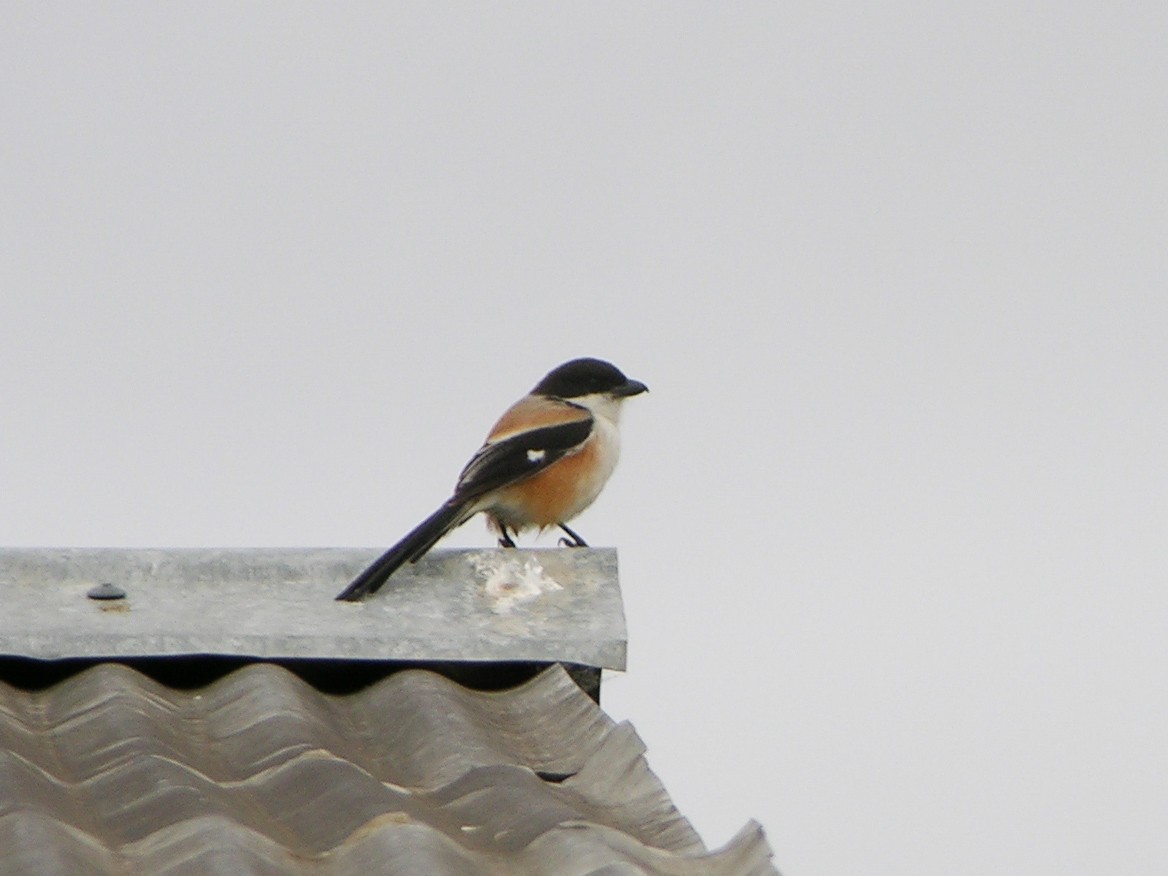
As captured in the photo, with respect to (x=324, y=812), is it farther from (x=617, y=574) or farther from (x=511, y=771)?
(x=617, y=574)

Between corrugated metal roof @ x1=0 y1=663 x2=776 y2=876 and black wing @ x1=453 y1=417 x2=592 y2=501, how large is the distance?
2.66 metres

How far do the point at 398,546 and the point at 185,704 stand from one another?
2.76 ft

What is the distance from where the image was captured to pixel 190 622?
147 inches

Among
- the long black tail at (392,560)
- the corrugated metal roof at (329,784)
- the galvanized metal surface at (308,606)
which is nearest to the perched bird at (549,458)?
the long black tail at (392,560)

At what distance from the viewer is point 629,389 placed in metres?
7.25

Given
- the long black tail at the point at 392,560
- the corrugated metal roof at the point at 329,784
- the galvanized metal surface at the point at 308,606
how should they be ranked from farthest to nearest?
the long black tail at the point at 392,560
the galvanized metal surface at the point at 308,606
the corrugated metal roof at the point at 329,784

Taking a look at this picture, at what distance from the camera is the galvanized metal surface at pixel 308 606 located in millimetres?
3611

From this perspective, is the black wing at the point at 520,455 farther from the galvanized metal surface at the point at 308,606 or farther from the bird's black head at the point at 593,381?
the galvanized metal surface at the point at 308,606

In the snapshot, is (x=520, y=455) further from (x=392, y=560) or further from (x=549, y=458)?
(x=392, y=560)

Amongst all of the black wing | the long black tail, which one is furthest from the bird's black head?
the long black tail

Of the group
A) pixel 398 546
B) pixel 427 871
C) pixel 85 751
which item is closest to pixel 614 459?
pixel 398 546

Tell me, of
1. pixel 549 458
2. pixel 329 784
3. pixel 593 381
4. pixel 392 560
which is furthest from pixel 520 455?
pixel 329 784

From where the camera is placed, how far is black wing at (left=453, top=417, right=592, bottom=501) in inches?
246

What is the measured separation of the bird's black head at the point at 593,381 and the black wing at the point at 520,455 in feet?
1.45
